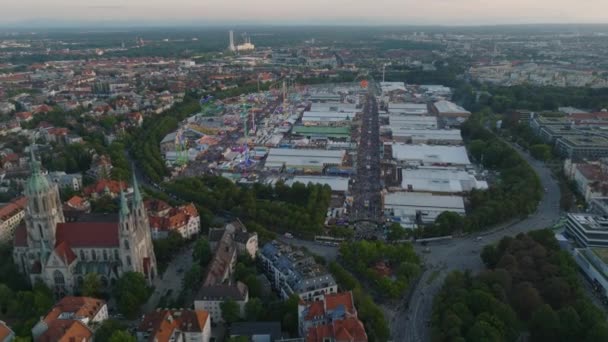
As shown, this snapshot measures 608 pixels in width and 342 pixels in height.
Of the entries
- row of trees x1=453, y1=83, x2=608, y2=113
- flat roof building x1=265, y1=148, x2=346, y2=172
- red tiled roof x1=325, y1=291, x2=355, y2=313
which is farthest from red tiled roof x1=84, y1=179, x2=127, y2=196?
row of trees x1=453, y1=83, x2=608, y2=113

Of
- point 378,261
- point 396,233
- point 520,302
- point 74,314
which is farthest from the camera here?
point 396,233

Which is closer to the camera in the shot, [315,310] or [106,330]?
[106,330]

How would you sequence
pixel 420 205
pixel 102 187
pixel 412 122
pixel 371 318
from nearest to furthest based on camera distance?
pixel 371 318 → pixel 420 205 → pixel 102 187 → pixel 412 122

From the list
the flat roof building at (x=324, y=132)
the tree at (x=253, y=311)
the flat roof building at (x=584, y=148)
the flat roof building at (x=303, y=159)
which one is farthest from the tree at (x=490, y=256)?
the flat roof building at (x=324, y=132)

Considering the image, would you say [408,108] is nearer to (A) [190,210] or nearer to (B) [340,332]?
(A) [190,210]

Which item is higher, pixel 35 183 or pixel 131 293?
pixel 35 183

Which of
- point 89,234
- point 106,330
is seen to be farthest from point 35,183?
point 106,330

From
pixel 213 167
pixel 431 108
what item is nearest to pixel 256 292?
pixel 213 167

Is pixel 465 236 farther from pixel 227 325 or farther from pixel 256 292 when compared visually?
pixel 227 325
